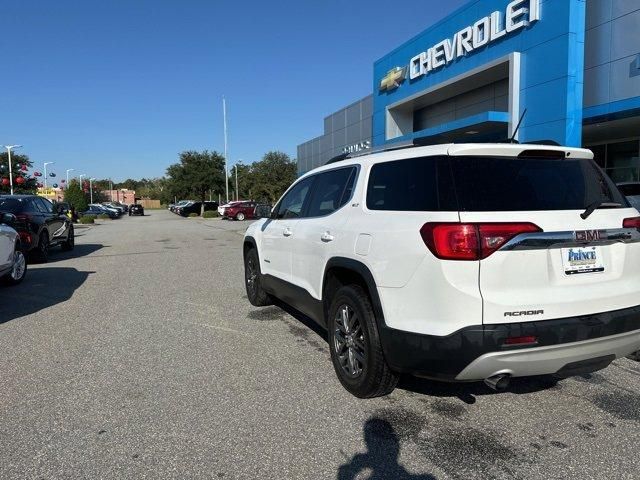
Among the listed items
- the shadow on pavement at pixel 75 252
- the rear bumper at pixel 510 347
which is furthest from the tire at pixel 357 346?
the shadow on pavement at pixel 75 252

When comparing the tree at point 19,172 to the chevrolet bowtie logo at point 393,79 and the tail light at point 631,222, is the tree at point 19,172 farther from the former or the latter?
the tail light at point 631,222

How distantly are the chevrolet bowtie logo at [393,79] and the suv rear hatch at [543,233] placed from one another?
69.5ft

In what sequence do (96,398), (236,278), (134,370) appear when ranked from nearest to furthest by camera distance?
(96,398) → (134,370) → (236,278)

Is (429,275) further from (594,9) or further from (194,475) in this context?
(594,9)

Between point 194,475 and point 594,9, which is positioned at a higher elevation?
point 594,9

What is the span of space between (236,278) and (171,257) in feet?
14.6

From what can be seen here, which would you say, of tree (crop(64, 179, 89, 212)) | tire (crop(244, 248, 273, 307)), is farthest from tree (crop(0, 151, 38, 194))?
tire (crop(244, 248, 273, 307))

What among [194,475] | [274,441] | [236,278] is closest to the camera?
[194,475]

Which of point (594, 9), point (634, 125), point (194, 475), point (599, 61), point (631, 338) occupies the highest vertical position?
point (594, 9)

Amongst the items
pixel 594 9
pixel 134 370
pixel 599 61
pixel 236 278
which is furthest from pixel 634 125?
pixel 134 370

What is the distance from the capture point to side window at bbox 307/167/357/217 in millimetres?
4234

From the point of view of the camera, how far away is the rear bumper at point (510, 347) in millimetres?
2898

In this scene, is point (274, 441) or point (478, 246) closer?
point (478, 246)

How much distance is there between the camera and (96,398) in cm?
390
